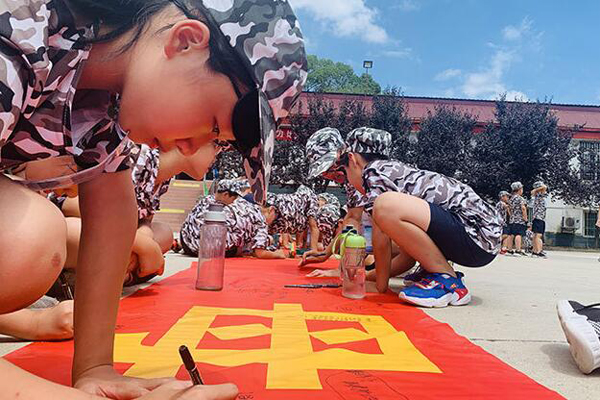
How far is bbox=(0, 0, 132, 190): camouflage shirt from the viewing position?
661mm

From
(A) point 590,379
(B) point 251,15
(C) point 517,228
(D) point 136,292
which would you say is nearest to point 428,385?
(A) point 590,379

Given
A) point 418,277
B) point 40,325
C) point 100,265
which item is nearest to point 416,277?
point 418,277

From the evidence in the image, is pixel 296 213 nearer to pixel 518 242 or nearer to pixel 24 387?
pixel 24 387

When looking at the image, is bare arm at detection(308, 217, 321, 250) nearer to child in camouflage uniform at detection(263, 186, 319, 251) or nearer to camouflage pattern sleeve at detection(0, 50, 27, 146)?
child in camouflage uniform at detection(263, 186, 319, 251)

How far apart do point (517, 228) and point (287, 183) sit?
7971mm

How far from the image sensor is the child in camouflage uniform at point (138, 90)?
775mm

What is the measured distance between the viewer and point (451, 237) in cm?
256

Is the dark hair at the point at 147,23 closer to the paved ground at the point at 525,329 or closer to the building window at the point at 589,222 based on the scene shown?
the paved ground at the point at 525,329

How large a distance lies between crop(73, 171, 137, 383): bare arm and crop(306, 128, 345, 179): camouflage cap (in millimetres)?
2133

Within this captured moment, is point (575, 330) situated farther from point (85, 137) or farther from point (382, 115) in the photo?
point (382, 115)

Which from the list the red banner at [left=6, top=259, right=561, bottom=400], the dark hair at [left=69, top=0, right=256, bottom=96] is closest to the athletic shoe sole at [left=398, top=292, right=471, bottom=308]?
the red banner at [left=6, top=259, right=561, bottom=400]

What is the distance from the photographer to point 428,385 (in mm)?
1187

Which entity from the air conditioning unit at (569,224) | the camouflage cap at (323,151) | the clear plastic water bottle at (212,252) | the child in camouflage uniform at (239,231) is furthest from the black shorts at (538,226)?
the air conditioning unit at (569,224)

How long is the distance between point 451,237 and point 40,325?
1.90 m
